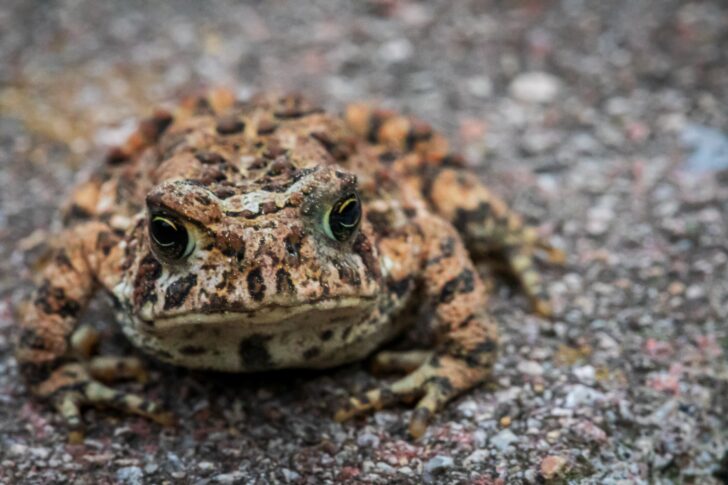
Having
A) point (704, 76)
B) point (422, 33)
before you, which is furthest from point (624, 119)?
point (422, 33)

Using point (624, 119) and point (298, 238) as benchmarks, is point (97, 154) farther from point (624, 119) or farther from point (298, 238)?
point (624, 119)

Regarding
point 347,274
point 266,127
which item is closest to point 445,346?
point 347,274

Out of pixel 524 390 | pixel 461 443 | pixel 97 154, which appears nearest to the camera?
pixel 461 443

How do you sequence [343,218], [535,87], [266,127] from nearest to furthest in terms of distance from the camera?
[343,218] < [266,127] < [535,87]

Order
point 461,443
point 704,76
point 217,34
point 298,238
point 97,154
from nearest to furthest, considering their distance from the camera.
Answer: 1. point 298,238
2. point 461,443
3. point 97,154
4. point 704,76
5. point 217,34

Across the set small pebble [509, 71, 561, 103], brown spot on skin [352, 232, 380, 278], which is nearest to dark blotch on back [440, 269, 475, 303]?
brown spot on skin [352, 232, 380, 278]

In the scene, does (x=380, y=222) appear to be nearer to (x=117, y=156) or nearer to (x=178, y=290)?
(x=178, y=290)
